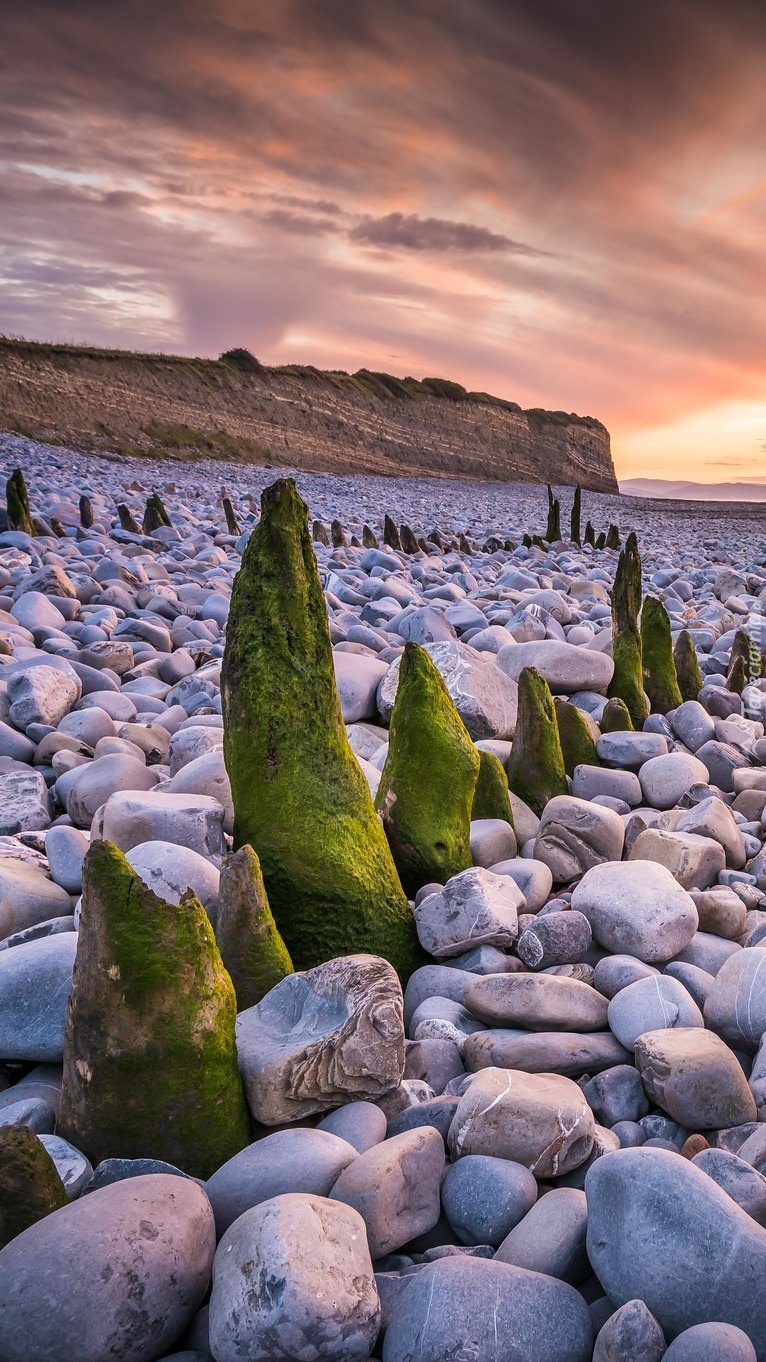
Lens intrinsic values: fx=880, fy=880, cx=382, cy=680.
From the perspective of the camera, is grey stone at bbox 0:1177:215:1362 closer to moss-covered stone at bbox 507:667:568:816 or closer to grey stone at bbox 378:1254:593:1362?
grey stone at bbox 378:1254:593:1362

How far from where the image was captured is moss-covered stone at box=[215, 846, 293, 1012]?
8.36 feet

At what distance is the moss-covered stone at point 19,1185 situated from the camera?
1.70 m

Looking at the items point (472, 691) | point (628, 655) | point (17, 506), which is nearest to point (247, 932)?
point (472, 691)

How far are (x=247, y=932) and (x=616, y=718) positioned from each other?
3.65m

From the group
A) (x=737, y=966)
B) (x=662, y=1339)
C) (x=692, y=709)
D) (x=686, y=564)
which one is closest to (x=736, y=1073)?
(x=737, y=966)

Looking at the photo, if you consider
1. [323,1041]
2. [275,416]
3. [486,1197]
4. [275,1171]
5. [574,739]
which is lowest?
[486,1197]

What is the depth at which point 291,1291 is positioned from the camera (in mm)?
1546

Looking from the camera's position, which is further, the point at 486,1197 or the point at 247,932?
the point at 247,932

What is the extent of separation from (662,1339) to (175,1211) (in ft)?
3.04

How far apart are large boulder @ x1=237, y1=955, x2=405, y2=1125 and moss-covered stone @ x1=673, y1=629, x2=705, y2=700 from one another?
5054mm

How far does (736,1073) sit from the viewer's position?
237cm

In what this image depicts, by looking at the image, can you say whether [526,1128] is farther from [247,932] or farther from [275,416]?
[275,416]

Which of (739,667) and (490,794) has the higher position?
(739,667)

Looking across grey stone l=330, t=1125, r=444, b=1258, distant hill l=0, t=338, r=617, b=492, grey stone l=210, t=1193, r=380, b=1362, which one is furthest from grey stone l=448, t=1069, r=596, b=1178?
distant hill l=0, t=338, r=617, b=492
